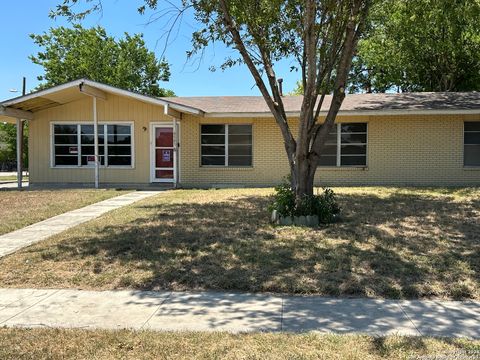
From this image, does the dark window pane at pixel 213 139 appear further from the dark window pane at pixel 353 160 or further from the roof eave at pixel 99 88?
the dark window pane at pixel 353 160

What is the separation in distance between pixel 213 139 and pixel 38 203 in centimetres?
704

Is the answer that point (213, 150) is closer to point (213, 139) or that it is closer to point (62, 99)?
point (213, 139)

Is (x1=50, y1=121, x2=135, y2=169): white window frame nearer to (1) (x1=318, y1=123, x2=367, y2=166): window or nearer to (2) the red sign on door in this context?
(2) the red sign on door

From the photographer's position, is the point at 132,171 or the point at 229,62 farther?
the point at 132,171

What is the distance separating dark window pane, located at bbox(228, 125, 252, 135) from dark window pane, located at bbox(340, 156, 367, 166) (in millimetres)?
3612

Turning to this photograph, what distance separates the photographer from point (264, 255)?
6.73 metres

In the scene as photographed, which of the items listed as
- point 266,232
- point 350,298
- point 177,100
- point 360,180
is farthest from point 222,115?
point 350,298

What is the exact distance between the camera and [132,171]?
58.8 ft

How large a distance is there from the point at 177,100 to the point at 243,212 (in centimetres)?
1079

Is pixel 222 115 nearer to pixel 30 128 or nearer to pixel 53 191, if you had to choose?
pixel 53 191

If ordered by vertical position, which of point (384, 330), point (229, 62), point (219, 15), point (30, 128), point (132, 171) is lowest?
point (384, 330)

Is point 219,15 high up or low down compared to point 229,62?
up

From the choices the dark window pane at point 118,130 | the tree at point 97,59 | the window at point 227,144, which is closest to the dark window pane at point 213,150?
the window at point 227,144

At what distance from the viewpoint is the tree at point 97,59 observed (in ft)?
136
